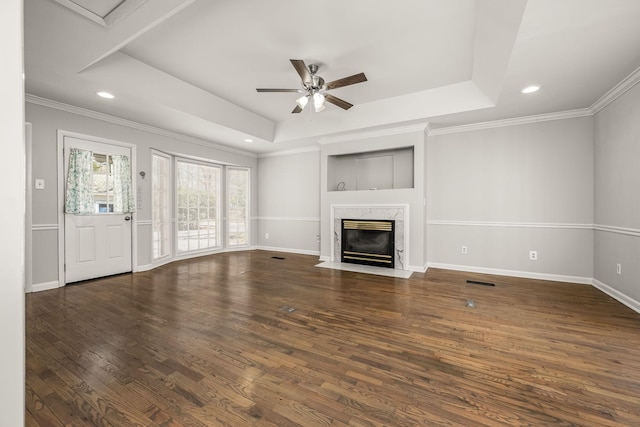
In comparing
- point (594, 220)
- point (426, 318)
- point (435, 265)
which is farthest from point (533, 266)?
point (426, 318)

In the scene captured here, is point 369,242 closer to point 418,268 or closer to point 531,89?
point 418,268

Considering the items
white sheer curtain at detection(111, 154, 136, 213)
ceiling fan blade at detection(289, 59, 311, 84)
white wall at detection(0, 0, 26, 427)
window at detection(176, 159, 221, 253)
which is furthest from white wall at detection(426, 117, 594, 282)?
white sheer curtain at detection(111, 154, 136, 213)

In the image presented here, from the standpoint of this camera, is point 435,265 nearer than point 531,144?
No

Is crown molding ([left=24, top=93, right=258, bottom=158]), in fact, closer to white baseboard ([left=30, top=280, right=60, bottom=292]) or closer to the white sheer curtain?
the white sheer curtain

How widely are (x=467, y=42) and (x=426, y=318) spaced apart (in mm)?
2919

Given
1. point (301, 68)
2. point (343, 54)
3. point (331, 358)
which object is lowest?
point (331, 358)

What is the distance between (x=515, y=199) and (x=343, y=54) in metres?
3.48

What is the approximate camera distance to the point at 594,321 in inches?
101

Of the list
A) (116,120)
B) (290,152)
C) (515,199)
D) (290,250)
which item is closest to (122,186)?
(116,120)

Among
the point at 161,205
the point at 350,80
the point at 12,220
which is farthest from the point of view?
the point at 161,205

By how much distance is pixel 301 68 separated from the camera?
9.12ft

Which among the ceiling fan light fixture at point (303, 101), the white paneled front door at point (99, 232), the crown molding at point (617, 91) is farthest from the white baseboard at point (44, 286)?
the crown molding at point (617, 91)

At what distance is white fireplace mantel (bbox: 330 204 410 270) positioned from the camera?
4.64 meters

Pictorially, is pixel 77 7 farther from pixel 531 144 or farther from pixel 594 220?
pixel 594 220
